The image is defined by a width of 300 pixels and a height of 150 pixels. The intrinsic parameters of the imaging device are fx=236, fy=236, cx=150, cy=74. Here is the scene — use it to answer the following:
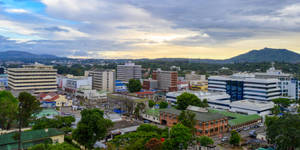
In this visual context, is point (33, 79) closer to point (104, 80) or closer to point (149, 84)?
point (104, 80)

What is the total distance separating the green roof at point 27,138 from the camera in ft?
67.7

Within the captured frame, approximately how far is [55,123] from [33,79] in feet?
125

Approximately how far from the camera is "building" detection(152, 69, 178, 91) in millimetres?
76625

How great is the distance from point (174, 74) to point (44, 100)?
40.7 meters

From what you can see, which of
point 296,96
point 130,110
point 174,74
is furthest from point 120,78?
point 296,96

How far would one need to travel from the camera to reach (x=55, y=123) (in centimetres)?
2856

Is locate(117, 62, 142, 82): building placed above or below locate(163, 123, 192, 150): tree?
above

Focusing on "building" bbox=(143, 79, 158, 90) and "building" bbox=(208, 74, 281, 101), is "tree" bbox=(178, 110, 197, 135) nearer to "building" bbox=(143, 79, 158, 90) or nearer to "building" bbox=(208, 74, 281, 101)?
"building" bbox=(208, 74, 281, 101)

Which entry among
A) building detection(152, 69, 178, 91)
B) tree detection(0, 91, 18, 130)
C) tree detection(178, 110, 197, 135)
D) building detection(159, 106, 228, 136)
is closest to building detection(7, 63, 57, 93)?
building detection(152, 69, 178, 91)

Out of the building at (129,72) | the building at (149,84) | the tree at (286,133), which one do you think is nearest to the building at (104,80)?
the building at (149,84)

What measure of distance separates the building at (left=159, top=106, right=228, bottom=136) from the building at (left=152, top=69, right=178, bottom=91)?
3973cm

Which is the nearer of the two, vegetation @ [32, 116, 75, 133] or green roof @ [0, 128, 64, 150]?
green roof @ [0, 128, 64, 150]

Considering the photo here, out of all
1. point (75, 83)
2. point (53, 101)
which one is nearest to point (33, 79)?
point (75, 83)

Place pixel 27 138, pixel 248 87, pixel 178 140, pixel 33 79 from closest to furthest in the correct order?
pixel 178 140
pixel 27 138
pixel 248 87
pixel 33 79
